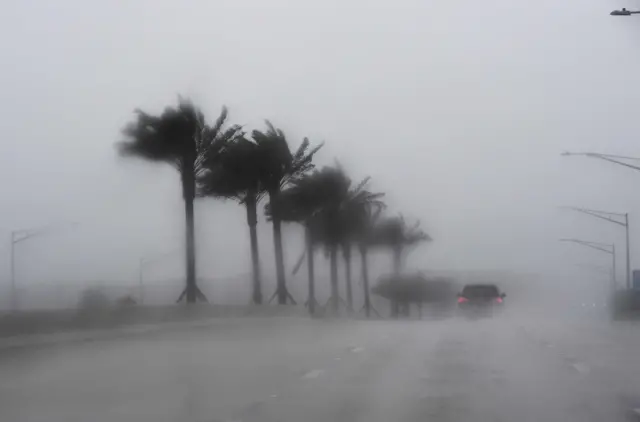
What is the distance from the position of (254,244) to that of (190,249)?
11.6m

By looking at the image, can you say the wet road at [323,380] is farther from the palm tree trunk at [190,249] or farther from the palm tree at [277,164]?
the palm tree at [277,164]

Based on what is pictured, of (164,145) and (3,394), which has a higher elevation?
(164,145)

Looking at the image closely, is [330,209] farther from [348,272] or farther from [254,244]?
[348,272]

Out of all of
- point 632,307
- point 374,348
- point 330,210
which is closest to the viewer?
point 374,348

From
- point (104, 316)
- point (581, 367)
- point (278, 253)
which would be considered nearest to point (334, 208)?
point (278, 253)

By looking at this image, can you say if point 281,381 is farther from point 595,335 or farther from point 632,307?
point 632,307

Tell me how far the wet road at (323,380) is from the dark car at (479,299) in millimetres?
22529

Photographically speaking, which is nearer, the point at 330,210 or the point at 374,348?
the point at 374,348

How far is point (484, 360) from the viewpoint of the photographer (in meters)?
25.2

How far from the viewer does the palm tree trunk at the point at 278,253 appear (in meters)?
61.2

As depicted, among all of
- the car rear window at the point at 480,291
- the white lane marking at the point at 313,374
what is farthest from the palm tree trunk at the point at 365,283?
the white lane marking at the point at 313,374

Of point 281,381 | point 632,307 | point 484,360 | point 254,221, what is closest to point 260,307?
point 254,221

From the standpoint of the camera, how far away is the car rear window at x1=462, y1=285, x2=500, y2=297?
5691 cm

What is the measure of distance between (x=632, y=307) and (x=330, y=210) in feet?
61.1
